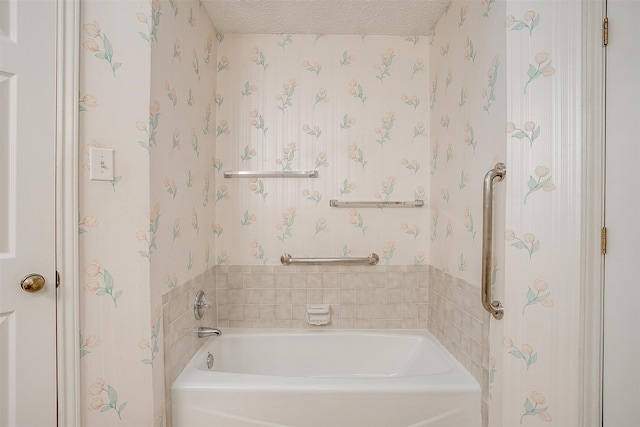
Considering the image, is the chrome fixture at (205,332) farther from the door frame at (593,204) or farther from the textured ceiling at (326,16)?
the textured ceiling at (326,16)

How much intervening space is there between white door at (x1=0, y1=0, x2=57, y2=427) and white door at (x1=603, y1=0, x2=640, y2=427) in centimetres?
177

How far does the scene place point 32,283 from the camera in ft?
3.29

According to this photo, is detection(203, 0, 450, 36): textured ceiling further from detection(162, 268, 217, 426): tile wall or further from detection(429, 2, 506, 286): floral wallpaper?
detection(162, 268, 217, 426): tile wall

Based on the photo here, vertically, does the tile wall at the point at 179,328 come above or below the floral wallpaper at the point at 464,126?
below

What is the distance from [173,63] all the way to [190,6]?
392 mm

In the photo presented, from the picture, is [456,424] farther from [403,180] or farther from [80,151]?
[80,151]

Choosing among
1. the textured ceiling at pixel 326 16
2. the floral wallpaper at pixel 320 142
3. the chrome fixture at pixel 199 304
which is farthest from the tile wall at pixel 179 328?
the textured ceiling at pixel 326 16

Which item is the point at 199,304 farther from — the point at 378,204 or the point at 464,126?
the point at 464,126

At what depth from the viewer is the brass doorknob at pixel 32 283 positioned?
1.00 metres

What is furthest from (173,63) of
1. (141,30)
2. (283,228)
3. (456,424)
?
(456,424)

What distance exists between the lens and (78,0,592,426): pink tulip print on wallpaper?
1065 mm

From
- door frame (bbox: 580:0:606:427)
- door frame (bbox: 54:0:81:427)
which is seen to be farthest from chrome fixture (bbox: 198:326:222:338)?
door frame (bbox: 580:0:606:427)

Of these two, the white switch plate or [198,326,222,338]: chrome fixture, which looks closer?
the white switch plate

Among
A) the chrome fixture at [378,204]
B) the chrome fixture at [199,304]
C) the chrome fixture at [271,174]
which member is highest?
the chrome fixture at [271,174]
